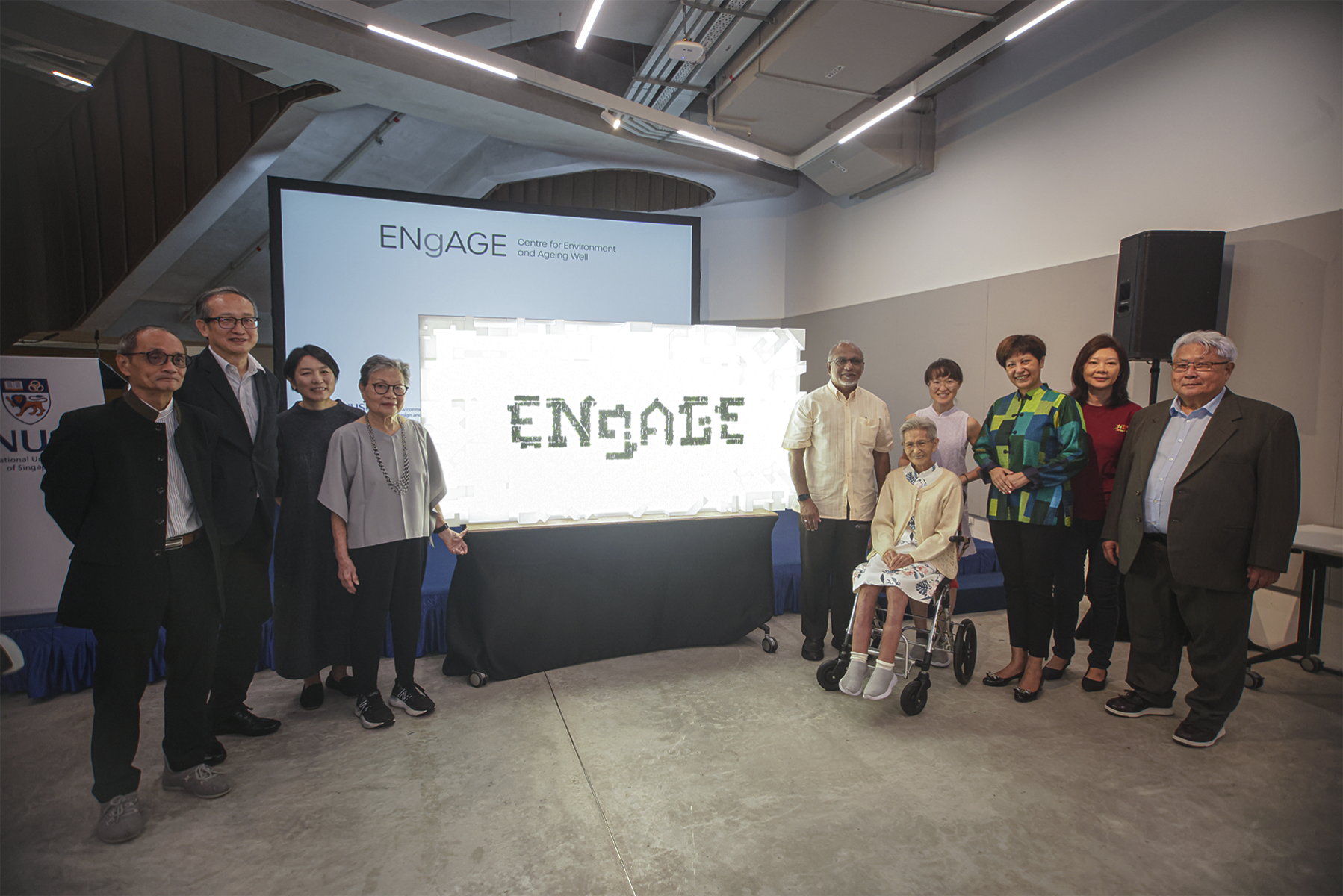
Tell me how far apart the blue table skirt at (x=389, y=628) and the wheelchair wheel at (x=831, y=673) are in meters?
1.07

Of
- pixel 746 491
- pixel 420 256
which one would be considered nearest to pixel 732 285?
pixel 420 256

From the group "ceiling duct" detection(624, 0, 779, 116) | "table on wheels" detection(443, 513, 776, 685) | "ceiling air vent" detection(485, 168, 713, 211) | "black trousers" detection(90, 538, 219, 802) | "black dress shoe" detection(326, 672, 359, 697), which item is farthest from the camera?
"ceiling air vent" detection(485, 168, 713, 211)

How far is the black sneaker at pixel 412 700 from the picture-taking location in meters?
2.61

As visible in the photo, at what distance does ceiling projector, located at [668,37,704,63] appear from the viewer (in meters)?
4.89

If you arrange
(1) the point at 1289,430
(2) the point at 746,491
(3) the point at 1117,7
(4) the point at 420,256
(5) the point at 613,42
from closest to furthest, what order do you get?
(1) the point at 1289,430 → (2) the point at 746,491 → (3) the point at 1117,7 → (4) the point at 420,256 → (5) the point at 613,42

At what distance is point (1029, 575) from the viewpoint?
2775 mm

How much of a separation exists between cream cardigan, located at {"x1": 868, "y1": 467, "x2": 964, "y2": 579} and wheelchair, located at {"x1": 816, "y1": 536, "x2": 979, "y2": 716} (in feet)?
0.31

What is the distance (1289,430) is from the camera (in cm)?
221

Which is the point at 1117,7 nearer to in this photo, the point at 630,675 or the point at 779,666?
the point at 779,666

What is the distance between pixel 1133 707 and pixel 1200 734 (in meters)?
0.25

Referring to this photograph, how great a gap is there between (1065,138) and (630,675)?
15.6 ft

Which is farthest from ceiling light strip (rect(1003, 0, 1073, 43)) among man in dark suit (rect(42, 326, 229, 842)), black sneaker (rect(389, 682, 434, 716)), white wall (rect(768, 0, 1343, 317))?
black sneaker (rect(389, 682, 434, 716))

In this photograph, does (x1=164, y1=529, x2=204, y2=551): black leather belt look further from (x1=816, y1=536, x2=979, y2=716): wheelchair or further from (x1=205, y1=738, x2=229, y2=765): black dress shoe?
(x1=816, y1=536, x2=979, y2=716): wheelchair

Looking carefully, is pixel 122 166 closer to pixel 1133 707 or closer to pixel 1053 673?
pixel 1053 673
